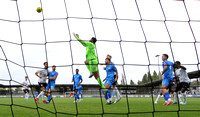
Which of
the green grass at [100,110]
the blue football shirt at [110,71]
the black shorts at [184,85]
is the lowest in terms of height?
the green grass at [100,110]

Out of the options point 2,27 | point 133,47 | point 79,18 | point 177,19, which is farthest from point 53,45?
point 177,19

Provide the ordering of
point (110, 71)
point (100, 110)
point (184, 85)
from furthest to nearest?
point (184, 85) → point (110, 71) → point (100, 110)

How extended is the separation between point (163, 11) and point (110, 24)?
0.93 metres

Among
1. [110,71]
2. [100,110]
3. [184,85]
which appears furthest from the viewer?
[184,85]

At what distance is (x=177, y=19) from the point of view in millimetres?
3420

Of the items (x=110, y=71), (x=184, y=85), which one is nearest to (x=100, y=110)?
(x=110, y=71)

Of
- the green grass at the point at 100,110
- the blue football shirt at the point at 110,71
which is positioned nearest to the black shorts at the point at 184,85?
the green grass at the point at 100,110

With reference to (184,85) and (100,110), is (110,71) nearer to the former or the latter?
(100,110)

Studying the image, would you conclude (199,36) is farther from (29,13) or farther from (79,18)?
(29,13)

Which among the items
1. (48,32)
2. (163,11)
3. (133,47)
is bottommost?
(133,47)

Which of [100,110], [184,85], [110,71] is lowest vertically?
[100,110]

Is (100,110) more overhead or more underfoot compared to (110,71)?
more underfoot

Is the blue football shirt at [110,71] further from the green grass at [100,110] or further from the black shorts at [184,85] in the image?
the black shorts at [184,85]

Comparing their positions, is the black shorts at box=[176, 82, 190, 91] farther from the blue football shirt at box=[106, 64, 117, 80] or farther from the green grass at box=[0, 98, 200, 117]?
→ the blue football shirt at box=[106, 64, 117, 80]
